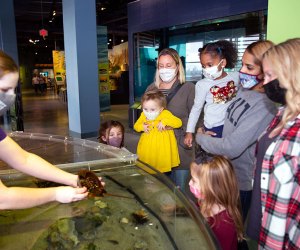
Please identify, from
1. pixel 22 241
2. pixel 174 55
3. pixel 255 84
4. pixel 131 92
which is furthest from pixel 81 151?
pixel 131 92

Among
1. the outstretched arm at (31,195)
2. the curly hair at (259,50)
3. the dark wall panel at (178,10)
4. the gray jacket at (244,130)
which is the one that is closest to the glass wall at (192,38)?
the dark wall panel at (178,10)

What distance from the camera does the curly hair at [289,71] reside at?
1478 millimetres

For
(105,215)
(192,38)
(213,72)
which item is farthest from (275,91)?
(192,38)

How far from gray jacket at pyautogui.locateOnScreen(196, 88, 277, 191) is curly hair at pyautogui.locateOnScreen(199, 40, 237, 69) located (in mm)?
580

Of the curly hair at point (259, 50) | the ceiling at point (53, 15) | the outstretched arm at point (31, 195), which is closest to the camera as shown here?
the outstretched arm at point (31, 195)

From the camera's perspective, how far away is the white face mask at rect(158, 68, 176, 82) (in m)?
3.02

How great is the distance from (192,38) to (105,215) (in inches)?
228

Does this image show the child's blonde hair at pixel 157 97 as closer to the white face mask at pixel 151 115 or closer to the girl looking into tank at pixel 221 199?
the white face mask at pixel 151 115

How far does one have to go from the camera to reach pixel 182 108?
120 inches

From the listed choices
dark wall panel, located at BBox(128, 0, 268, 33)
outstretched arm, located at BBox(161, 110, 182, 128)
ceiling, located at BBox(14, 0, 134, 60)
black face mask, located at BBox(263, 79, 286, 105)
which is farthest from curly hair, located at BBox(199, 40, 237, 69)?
ceiling, located at BBox(14, 0, 134, 60)

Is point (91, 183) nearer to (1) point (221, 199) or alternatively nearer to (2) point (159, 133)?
(1) point (221, 199)

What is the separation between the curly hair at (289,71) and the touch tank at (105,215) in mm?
1075

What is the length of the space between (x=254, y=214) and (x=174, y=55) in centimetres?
177

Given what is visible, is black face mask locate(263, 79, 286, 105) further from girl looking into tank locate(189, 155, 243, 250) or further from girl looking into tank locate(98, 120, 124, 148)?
girl looking into tank locate(98, 120, 124, 148)
